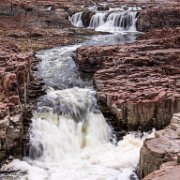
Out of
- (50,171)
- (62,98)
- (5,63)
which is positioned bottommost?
(50,171)

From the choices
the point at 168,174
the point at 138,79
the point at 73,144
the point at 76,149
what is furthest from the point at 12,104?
the point at 168,174

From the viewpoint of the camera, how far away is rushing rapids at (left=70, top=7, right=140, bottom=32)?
140ft

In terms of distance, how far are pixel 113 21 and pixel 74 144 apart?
2721 centimetres

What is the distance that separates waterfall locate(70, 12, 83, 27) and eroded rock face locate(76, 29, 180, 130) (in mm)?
18102

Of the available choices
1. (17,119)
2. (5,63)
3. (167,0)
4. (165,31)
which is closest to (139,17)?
(165,31)

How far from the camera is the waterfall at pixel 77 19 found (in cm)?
4566

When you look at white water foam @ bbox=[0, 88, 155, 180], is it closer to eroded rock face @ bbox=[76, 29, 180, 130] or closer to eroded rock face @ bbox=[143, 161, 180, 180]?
eroded rock face @ bbox=[76, 29, 180, 130]

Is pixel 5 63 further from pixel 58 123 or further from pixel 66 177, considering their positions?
pixel 66 177

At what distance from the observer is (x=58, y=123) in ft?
61.2

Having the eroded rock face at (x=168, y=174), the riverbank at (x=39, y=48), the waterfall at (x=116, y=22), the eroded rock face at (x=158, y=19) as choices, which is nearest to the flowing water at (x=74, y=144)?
the riverbank at (x=39, y=48)

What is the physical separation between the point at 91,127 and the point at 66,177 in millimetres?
4052

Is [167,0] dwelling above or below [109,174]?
above

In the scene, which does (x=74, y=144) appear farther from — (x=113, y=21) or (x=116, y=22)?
(x=113, y=21)

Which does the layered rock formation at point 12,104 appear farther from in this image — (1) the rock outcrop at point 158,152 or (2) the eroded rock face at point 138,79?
(1) the rock outcrop at point 158,152
